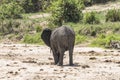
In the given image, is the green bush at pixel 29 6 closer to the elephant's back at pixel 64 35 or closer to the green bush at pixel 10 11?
the green bush at pixel 10 11

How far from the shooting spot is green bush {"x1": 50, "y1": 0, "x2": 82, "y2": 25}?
42.1 m

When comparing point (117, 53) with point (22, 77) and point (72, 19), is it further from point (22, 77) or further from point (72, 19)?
point (72, 19)

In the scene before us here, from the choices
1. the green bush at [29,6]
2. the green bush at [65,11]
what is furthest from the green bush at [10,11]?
the green bush at [29,6]

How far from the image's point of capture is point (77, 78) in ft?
53.4

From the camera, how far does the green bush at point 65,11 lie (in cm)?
4209

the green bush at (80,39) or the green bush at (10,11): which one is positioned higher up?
the green bush at (10,11)

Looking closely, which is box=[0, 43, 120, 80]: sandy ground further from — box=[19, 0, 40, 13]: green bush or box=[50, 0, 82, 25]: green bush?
box=[19, 0, 40, 13]: green bush

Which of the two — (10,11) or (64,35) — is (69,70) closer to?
(64,35)

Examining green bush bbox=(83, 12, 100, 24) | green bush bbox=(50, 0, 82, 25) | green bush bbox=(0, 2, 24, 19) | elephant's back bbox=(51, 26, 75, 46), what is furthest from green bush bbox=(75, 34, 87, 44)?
green bush bbox=(0, 2, 24, 19)

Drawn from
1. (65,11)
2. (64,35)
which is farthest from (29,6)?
(64,35)

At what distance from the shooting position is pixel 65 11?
42.4 m

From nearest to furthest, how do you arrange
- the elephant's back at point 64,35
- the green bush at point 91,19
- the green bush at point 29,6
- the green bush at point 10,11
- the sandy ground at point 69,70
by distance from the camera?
the sandy ground at point 69,70 < the elephant's back at point 64,35 < the green bush at point 91,19 < the green bush at point 10,11 < the green bush at point 29,6

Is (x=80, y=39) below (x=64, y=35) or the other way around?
below

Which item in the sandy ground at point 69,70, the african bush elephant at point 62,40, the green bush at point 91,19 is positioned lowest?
the green bush at point 91,19
